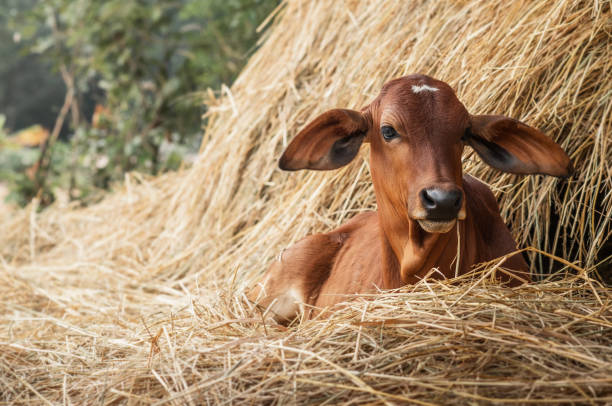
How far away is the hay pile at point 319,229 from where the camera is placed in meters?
1.59

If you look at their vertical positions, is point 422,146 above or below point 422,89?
below

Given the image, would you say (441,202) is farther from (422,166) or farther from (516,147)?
(516,147)

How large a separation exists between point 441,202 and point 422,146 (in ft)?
0.70

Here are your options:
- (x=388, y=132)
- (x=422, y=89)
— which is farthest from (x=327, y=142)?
(x=422, y=89)

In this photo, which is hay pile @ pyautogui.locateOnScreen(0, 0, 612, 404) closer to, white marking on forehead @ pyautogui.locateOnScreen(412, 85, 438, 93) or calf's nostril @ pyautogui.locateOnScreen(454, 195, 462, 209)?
calf's nostril @ pyautogui.locateOnScreen(454, 195, 462, 209)

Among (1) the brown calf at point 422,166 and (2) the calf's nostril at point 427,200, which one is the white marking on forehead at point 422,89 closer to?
(1) the brown calf at point 422,166

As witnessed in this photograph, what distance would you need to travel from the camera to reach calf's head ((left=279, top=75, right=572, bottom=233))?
1.84 metres

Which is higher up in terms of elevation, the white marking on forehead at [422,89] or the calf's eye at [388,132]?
the white marking on forehead at [422,89]

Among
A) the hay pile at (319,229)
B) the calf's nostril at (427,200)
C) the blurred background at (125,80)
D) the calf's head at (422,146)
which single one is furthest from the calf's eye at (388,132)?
the blurred background at (125,80)

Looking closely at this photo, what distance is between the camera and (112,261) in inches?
166

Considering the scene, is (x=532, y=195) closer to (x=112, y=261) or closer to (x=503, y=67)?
(x=503, y=67)

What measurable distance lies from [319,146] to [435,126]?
0.42 m

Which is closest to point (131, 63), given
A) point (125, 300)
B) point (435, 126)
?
point (125, 300)

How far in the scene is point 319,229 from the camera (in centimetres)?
313
